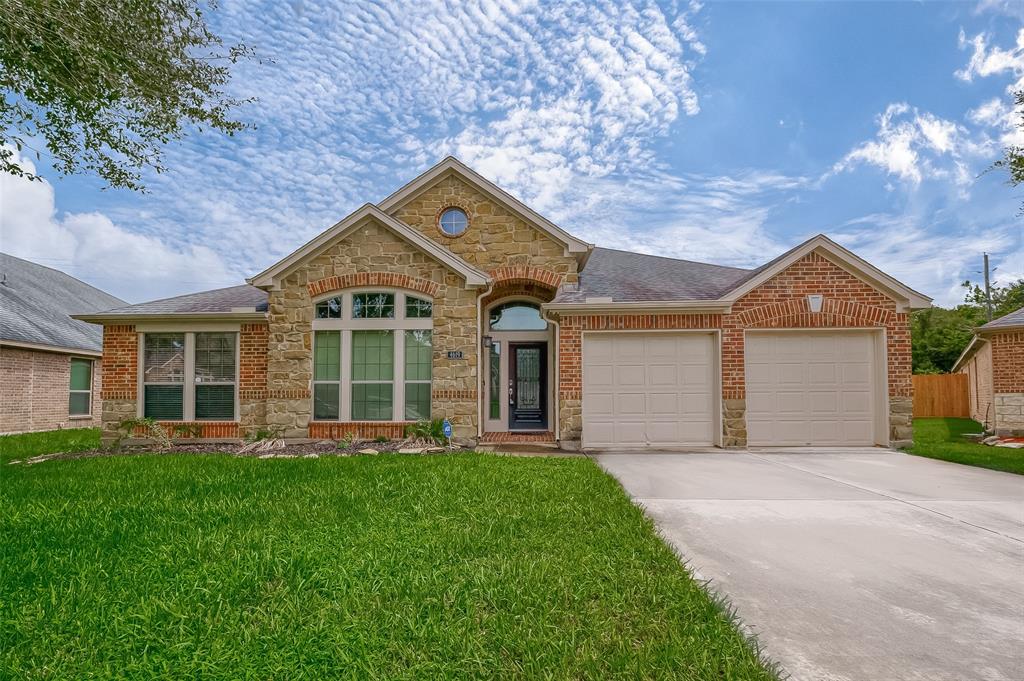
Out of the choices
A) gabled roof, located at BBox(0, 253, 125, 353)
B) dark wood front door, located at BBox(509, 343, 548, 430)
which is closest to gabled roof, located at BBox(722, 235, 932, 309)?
dark wood front door, located at BBox(509, 343, 548, 430)

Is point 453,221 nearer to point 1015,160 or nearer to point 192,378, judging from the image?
point 192,378

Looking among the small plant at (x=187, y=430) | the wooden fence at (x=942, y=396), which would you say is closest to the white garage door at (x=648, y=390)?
the small plant at (x=187, y=430)

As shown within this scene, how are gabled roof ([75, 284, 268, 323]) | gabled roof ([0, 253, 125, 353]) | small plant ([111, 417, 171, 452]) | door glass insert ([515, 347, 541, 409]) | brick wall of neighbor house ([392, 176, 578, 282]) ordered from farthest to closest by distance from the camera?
gabled roof ([0, 253, 125, 353])
door glass insert ([515, 347, 541, 409])
brick wall of neighbor house ([392, 176, 578, 282])
gabled roof ([75, 284, 268, 323])
small plant ([111, 417, 171, 452])

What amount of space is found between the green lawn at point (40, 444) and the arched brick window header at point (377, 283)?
6.07 metres

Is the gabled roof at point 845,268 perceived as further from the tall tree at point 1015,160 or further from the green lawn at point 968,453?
the tall tree at point 1015,160

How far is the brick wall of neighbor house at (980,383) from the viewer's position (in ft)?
47.8

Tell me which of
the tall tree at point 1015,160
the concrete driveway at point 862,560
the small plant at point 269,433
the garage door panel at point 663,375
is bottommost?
the concrete driveway at point 862,560

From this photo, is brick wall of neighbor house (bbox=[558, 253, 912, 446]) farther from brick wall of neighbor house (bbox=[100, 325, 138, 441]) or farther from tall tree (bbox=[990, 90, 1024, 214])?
brick wall of neighbor house (bbox=[100, 325, 138, 441])

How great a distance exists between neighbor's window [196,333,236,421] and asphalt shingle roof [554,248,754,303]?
738 centimetres

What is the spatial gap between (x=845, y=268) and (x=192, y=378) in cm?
1405

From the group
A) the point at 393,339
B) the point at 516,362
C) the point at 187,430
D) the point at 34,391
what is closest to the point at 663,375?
the point at 516,362

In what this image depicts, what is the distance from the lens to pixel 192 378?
10773 mm

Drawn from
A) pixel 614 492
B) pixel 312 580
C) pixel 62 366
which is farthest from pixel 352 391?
pixel 62 366

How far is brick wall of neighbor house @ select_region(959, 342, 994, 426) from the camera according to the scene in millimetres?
14562
